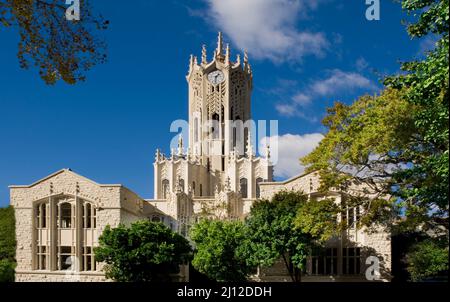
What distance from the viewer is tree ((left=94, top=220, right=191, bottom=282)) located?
3356 centimetres

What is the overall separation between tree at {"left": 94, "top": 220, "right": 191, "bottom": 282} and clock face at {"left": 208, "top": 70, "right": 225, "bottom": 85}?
36.6 metres

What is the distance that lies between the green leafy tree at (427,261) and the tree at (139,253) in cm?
1333

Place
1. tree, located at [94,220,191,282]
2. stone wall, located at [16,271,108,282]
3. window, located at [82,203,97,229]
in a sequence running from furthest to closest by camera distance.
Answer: window, located at [82,203,97,229]
stone wall, located at [16,271,108,282]
tree, located at [94,220,191,282]

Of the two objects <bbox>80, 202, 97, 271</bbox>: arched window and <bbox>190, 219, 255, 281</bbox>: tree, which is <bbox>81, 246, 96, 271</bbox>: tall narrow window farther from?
<bbox>190, 219, 255, 281</bbox>: tree

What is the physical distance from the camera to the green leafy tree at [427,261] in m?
31.1

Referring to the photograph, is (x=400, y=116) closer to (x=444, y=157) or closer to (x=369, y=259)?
(x=444, y=157)

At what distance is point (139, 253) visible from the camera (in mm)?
33500

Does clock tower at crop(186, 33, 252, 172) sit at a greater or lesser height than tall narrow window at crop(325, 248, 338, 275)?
greater

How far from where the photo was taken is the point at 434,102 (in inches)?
752

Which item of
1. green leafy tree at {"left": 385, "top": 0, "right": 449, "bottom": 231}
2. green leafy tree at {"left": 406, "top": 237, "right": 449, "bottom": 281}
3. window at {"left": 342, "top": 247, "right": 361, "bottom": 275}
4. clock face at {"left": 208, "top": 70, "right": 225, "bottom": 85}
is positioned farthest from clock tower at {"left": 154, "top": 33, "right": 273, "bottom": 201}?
green leafy tree at {"left": 385, "top": 0, "right": 449, "bottom": 231}
